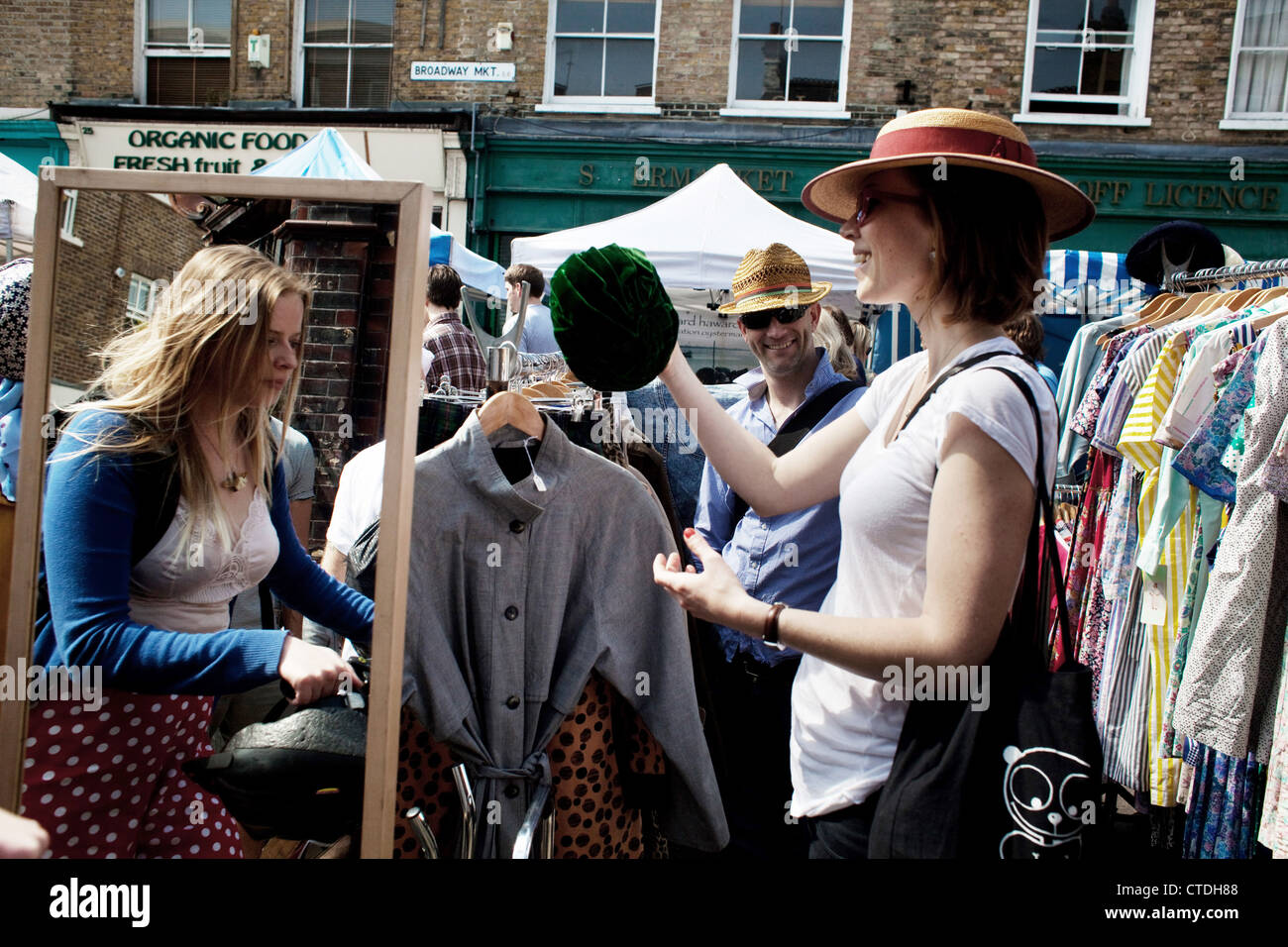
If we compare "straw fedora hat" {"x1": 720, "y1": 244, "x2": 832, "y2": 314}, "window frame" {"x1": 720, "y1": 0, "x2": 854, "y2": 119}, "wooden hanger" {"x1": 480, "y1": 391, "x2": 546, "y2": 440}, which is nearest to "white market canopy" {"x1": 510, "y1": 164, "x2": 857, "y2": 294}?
"straw fedora hat" {"x1": 720, "y1": 244, "x2": 832, "y2": 314}

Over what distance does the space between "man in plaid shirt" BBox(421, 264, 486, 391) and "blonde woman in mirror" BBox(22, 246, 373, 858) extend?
176cm

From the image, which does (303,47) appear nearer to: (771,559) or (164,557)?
(771,559)

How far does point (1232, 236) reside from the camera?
10234mm

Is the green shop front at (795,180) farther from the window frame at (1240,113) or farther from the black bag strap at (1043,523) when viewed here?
the black bag strap at (1043,523)

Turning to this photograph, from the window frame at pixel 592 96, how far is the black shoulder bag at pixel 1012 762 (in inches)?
400

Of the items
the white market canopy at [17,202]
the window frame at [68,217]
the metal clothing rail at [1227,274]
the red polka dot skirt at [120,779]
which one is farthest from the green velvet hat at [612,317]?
the white market canopy at [17,202]

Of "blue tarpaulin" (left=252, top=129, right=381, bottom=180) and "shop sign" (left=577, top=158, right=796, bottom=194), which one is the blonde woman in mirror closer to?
"blue tarpaulin" (left=252, top=129, right=381, bottom=180)

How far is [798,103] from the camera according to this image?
10.5m

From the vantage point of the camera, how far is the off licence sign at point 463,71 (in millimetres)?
10539

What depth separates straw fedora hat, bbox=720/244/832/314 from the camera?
286cm

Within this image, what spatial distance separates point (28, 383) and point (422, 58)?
10319 mm
